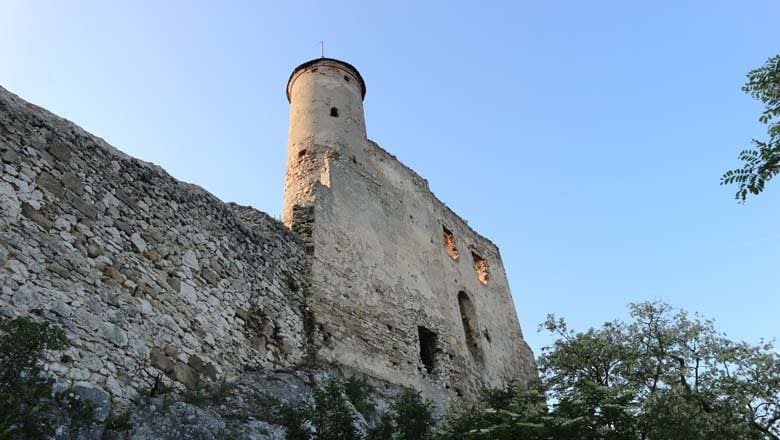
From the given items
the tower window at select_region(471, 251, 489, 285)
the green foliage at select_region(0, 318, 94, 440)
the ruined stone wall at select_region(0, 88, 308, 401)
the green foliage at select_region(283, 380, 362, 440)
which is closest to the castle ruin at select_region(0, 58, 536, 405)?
the ruined stone wall at select_region(0, 88, 308, 401)

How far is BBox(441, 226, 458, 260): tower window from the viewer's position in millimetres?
17219

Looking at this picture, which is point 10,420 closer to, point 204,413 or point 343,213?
point 204,413

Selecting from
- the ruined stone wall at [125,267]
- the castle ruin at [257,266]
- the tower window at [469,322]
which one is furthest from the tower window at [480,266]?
the ruined stone wall at [125,267]

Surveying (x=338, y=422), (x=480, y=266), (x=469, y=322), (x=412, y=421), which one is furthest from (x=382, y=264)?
(x=338, y=422)

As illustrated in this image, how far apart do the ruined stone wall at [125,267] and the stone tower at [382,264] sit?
1.62m

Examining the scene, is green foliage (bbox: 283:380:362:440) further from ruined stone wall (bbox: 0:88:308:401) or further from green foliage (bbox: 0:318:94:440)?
green foliage (bbox: 0:318:94:440)

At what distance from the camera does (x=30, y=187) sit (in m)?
7.18

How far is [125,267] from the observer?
782 cm

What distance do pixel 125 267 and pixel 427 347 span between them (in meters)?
7.52

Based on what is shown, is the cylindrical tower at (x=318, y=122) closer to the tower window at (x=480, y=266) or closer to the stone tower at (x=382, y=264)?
the stone tower at (x=382, y=264)

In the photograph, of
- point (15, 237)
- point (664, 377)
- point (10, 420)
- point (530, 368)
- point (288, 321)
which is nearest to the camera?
point (10, 420)

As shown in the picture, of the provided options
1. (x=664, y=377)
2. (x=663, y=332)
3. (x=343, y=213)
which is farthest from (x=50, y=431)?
(x=663, y=332)

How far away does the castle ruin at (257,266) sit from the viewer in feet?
22.9

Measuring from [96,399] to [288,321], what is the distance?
4.27 metres
